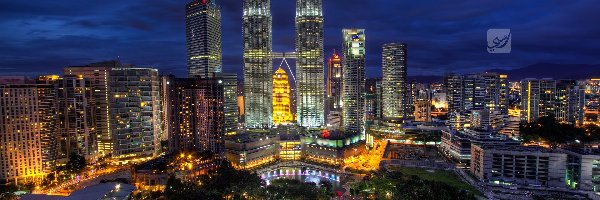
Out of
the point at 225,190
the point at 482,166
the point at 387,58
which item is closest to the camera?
the point at 225,190

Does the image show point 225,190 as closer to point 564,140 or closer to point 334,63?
point 564,140

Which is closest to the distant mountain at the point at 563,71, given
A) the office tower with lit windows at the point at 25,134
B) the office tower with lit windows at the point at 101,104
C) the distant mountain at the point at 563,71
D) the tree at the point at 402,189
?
the distant mountain at the point at 563,71

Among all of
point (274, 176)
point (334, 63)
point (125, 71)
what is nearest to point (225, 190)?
point (274, 176)

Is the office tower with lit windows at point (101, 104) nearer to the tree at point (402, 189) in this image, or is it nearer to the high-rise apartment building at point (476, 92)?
the tree at point (402, 189)

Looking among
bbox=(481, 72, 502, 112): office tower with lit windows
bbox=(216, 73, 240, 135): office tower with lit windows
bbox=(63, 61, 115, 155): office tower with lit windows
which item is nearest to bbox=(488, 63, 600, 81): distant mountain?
bbox=(481, 72, 502, 112): office tower with lit windows

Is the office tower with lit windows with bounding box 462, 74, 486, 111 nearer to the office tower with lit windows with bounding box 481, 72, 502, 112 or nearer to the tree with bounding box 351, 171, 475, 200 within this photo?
the office tower with lit windows with bounding box 481, 72, 502, 112

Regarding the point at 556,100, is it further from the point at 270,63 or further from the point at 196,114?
the point at 196,114
